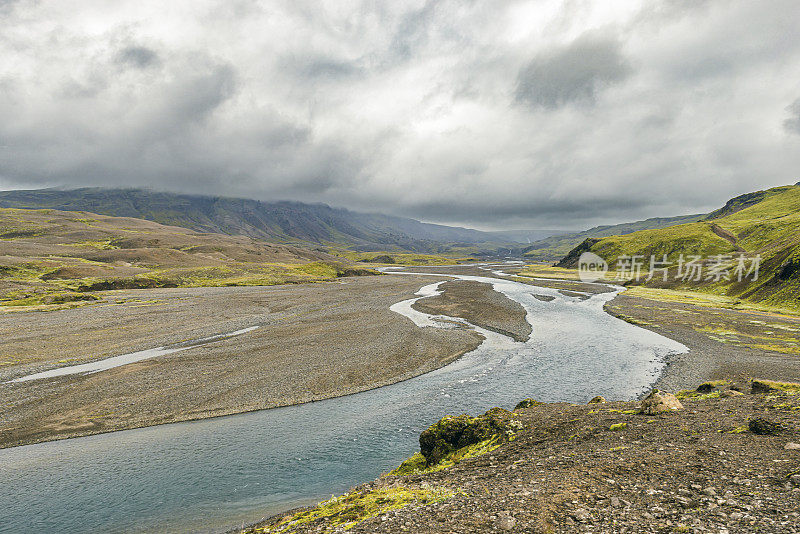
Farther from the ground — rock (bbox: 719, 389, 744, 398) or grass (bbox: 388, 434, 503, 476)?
rock (bbox: 719, 389, 744, 398)

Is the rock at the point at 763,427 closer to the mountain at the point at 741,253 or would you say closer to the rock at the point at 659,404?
the rock at the point at 659,404

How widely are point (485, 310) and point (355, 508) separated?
70.1 meters

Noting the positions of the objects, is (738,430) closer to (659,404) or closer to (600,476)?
(659,404)

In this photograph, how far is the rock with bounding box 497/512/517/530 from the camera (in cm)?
1137

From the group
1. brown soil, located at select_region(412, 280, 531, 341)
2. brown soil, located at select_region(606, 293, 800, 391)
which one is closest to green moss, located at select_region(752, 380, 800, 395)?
brown soil, located at select_region(606, 293, 800, 391)

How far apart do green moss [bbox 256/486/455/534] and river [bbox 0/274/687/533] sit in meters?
4.20

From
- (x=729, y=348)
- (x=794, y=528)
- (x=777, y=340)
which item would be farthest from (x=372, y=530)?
(x=777, y=340)

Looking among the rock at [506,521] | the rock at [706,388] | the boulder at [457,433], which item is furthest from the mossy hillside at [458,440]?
the rock at [706,388]

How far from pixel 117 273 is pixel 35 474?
15803cm

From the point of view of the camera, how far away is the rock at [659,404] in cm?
2097

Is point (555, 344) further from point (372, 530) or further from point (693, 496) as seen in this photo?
point (372, 530)

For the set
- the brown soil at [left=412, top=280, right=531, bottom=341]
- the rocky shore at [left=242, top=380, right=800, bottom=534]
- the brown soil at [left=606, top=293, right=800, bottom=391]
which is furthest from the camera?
the brown soil at [left=412, top=280, right=531, bottom=341]

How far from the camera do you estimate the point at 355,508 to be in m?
14.3

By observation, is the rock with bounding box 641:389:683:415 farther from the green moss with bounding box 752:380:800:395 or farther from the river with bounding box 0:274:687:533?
the river with bounding box 0:274:687:533
